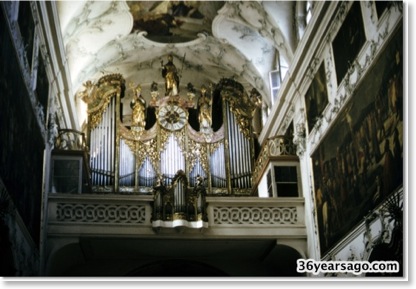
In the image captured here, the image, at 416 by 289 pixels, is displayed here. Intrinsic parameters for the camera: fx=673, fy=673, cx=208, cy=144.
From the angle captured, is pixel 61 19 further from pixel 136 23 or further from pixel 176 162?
pixel 176 162

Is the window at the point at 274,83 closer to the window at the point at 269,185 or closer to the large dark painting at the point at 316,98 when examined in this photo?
the window at the point at 269,185

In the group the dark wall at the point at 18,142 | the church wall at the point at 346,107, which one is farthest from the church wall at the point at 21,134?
the church wall at the point at 346,107

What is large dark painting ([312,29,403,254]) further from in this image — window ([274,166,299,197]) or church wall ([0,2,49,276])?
church wall ([0,2,49,276])

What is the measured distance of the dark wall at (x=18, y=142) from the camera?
389 inches

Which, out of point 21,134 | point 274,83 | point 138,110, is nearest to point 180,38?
point 138,110

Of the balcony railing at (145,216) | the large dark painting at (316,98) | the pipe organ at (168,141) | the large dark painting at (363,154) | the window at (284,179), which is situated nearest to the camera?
the large dark painting at (363,154)

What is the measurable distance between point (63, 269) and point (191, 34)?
25.8 ft

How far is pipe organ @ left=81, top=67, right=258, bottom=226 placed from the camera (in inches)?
722

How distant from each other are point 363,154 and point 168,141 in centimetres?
845

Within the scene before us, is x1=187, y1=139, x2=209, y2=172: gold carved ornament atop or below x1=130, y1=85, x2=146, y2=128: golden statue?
below

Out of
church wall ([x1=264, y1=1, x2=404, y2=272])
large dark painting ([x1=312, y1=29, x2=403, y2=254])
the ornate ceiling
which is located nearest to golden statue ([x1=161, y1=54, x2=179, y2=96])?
the ornate ceiling

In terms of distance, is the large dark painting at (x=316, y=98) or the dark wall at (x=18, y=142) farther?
the large dark painting at (x=316, y=98)

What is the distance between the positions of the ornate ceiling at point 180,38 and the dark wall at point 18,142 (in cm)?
442

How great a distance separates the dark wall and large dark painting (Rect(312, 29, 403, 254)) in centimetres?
574
